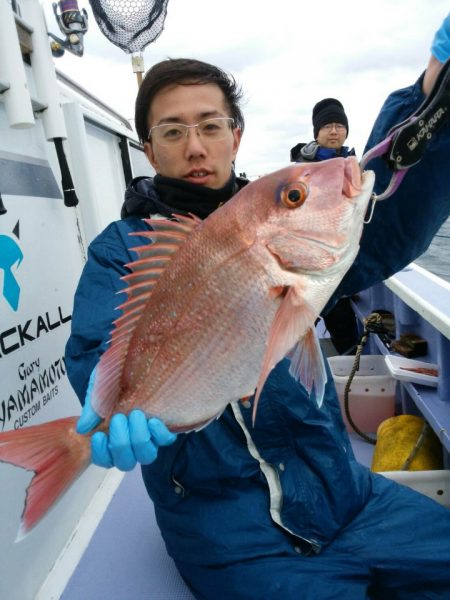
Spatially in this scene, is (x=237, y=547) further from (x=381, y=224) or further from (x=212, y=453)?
(x=381, y=224)

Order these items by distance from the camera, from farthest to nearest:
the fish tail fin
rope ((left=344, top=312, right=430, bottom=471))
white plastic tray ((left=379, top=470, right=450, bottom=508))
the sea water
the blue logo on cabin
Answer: the sea water < rope ((left=344, top=312, right=430, bottom=471)) < white plastic tray ((left=379, top=470, right=450, bottom=508)) < the blue logo on cabin < the fish tail fin

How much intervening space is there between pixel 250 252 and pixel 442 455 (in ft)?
7.15

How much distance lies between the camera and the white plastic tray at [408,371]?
108 inches

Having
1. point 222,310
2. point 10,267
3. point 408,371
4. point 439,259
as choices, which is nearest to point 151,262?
point 222,310

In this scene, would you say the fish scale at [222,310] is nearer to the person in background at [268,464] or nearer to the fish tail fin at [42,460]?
the fish tail fin at [42,460]

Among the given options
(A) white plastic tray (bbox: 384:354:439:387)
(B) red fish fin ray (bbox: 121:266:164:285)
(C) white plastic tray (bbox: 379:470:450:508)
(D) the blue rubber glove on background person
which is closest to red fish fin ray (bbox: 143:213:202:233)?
(B) red fish fin ray (bbox: 121:266:164:285)

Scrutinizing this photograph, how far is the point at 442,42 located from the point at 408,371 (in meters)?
1.93

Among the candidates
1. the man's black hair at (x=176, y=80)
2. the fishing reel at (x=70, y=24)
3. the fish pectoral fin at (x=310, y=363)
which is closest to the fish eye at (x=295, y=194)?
the fish pectoral fin at (x=310, y=363)

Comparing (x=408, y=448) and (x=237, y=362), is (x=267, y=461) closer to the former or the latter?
(x=237, y=362)

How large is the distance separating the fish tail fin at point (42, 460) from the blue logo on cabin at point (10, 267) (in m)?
0.90

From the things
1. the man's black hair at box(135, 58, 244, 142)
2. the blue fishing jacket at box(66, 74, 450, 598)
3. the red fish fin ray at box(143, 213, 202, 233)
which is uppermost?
the man's black hair at box(135, 58, 244, 142)

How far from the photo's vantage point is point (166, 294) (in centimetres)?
127

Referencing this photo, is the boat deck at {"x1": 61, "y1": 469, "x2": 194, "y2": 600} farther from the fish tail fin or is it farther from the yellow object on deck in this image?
the yellow object on deck

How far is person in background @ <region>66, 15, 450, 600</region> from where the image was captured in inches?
63.6
